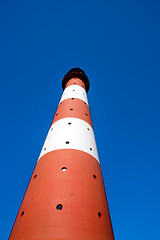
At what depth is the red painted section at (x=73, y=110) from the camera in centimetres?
1045

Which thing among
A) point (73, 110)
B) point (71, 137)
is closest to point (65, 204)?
point (71, 137)

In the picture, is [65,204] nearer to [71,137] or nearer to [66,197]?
[66,197]

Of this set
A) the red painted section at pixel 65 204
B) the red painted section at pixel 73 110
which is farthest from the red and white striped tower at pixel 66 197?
the red painted section at pixel 73 110

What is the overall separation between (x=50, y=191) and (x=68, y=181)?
0.77m

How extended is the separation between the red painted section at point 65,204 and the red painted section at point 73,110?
3.42 meters

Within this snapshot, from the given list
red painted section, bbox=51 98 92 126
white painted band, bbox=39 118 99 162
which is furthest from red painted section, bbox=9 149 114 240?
red painted section, bbox=51 98 92 126

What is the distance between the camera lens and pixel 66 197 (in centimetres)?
562

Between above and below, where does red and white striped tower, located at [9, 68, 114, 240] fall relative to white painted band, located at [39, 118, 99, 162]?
below

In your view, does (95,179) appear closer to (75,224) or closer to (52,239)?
(75,224)

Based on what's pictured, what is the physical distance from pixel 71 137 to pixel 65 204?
3.55 metres

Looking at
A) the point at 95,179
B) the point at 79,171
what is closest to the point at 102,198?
the point at 95,179

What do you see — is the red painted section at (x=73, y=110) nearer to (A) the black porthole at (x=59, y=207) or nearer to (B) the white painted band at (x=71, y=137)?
(B) the white painted band at (x=71, y=137)

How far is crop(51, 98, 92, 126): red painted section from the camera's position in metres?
10.5

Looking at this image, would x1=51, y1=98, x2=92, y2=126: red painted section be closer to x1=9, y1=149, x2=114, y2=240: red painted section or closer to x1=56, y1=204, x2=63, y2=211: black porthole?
x1=9, y1=149, x2=114, y2=240: red painted section
